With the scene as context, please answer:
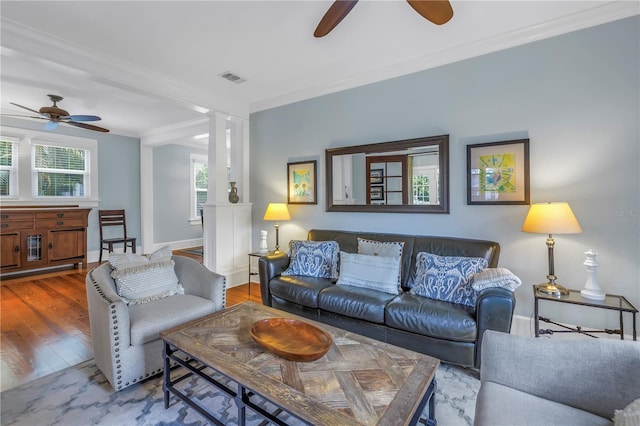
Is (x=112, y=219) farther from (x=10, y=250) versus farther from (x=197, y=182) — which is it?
(x=197, y=182)

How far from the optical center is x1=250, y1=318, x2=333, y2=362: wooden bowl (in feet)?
4.70

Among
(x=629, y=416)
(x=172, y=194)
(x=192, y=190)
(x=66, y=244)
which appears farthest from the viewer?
(x=192, y=190)

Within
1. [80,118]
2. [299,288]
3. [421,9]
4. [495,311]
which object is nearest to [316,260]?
[299,288]

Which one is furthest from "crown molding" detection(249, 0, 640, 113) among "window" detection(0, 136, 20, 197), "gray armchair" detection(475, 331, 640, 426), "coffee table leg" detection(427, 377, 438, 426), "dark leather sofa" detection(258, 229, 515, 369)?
"window" detection(0, 136, 20, 197)

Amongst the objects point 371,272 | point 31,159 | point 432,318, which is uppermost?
point 31,159

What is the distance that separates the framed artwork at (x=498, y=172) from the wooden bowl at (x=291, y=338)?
6.53 ft

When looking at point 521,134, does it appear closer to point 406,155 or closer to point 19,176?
point 406,155

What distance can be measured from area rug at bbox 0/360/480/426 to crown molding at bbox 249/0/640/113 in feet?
8.93

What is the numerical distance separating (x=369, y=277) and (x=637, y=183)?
208cm

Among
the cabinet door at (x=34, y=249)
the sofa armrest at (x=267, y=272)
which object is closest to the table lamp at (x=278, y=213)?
the sofa armrest at (x=267, y=272)

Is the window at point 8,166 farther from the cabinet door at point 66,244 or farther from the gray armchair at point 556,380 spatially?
the gray armchair at point 556,380

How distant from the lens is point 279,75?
11.4 ft

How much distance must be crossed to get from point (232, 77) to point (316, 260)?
2354mm

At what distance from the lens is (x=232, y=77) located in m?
3.53
